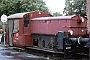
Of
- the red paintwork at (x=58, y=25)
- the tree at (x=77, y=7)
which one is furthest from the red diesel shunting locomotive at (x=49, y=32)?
the tree at (x=77, y=7)

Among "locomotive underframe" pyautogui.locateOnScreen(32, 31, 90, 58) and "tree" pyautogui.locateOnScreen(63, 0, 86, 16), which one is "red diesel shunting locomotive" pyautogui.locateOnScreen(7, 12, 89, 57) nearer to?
"locomotive underframe" pyautogui.locateOnScreen(32, 31, 90, 58)

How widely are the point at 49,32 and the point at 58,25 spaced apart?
0.94 metres

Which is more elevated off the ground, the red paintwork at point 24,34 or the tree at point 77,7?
the tree at point 77,7

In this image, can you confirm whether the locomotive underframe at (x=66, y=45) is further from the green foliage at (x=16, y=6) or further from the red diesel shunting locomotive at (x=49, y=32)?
the green foliage at (x=16, y=6)

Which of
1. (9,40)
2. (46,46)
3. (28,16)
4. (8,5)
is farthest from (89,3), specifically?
(8,5)

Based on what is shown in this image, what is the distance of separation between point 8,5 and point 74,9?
7974mm

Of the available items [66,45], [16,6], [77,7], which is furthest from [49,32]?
[16,6]

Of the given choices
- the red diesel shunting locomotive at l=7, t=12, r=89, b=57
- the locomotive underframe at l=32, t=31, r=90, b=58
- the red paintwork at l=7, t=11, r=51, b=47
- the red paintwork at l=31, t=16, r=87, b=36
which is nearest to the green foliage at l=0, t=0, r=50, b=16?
the red diesel shunting locomotive at l=7, t=12, r=89, b=57

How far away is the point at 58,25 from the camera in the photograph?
14102 millimetres

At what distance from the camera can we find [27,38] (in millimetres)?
16547

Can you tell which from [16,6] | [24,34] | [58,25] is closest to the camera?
[58,25]

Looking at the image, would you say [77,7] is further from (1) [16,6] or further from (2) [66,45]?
(2) [66,45]

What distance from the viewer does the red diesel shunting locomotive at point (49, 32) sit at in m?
12.7

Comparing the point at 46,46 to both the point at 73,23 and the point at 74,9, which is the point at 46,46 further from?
the point at 74,9
